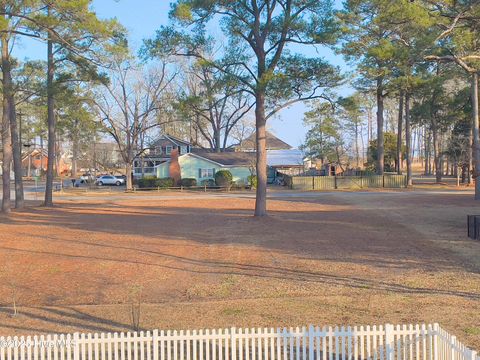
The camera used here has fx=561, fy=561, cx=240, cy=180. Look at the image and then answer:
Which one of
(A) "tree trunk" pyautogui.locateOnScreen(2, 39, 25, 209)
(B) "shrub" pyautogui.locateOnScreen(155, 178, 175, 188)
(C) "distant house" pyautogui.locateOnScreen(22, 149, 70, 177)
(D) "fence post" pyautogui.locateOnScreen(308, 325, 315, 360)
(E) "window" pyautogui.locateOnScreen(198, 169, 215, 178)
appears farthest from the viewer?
(C) "distant house" pyautogui.locateOnScreen(22, 149, 70, 177)

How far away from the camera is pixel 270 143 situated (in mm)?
86938

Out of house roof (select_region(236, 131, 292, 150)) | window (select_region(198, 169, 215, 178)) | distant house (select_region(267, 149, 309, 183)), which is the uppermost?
house roof (select_region(236, 131, 292, 150))

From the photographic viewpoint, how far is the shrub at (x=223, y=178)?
5991 centimetres

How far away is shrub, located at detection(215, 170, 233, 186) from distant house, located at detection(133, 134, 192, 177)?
11584 millimetres

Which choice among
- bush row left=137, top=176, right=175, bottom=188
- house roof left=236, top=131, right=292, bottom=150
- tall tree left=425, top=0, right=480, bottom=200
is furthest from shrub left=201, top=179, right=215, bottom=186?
tall tree left=425, top=0, right=480, bottom=200

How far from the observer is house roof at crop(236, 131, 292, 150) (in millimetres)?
83000

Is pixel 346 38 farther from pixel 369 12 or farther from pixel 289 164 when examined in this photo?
pixel 289 164

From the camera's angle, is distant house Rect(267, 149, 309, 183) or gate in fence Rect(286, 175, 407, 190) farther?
distant house Rect(267, 149, 309, 183)

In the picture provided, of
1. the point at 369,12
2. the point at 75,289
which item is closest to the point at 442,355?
the point at 75,289

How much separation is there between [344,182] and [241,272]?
142 ft

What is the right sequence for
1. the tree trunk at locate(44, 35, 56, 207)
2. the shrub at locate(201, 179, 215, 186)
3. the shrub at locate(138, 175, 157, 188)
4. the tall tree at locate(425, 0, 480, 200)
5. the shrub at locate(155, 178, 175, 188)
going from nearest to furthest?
1. the tall tree at locate(425, 0, 480, 200)
2. the tree trunk at locate(44, 35, 56, 207)
3. the shrub at locate(155, 178, 175, 188)
4. the shrub at locate(138, 175, 157, 188)
5. the shrub at locate(201, 179, 215, 186)

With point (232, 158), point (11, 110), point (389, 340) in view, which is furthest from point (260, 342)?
point (232, 158)

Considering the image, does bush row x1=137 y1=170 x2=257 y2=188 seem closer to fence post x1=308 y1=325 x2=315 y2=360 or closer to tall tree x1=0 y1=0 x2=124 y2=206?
tall tree x1=0 y1=0 x2=124 y2=206

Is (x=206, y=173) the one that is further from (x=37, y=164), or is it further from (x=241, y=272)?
(x=37, y=164)
